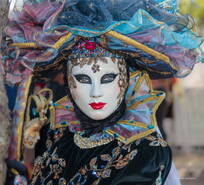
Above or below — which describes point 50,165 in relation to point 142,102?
below

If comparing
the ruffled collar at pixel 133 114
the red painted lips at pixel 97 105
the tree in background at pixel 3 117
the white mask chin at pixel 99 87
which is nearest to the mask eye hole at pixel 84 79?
the white mask chin at pixel 99 87

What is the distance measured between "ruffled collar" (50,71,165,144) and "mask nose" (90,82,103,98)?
18 cm

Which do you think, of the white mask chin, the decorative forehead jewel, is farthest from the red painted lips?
the decorative forehead jewel

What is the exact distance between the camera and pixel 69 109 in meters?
2.81

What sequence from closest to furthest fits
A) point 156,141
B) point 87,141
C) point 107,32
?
point 107,32 < point 156,141 < point 87,141

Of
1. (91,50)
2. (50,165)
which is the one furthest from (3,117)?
(91,50)

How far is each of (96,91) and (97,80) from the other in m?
0.06

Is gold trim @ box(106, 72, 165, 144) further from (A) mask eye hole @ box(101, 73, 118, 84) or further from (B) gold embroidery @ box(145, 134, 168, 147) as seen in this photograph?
(A) mask eye hole @ box(101, 73, 118, 84)

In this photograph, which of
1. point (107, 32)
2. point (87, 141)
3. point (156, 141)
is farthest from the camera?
point (87, 141)

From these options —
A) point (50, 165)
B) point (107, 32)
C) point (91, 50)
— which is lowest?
point (50, 165)

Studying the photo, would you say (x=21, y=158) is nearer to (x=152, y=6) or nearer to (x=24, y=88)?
(x=24, y=88)

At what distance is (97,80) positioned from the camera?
2.50 metres

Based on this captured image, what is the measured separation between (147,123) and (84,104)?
317 millimetres

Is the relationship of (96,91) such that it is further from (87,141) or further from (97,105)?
(87,141)
